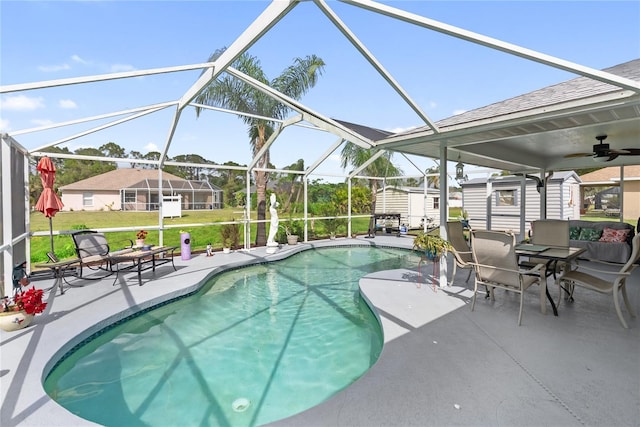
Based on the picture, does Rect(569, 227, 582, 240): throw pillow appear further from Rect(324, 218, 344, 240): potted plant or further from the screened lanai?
Rect(324, 218, 344, 240): potted plant

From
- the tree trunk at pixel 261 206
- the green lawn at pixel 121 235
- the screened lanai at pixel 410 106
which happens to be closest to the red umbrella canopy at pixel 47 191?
the screened lanai at pixel 410 106

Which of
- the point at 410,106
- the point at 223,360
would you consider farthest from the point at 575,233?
the point at 223,360

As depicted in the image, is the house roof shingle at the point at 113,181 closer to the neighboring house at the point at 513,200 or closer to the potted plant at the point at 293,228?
the potted plant at the point at 293,228

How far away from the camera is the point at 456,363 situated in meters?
3.04

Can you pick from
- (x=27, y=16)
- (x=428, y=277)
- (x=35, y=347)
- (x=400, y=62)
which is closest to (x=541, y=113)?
(x=428, y=277)

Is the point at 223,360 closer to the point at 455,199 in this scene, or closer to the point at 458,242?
the point at 458,242

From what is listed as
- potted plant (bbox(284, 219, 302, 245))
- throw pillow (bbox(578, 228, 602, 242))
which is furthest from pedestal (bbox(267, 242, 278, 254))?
throw pillow (bbox(578, 228, 602, 242))

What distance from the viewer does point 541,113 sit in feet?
13.4

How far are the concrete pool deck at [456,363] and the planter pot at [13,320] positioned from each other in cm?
8

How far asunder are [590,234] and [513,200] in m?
7.81

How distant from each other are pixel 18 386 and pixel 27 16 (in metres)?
7.42

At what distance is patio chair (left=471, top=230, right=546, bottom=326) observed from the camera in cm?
426

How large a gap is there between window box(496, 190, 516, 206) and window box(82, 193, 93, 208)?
29.1m

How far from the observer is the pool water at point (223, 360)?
9.41ft
